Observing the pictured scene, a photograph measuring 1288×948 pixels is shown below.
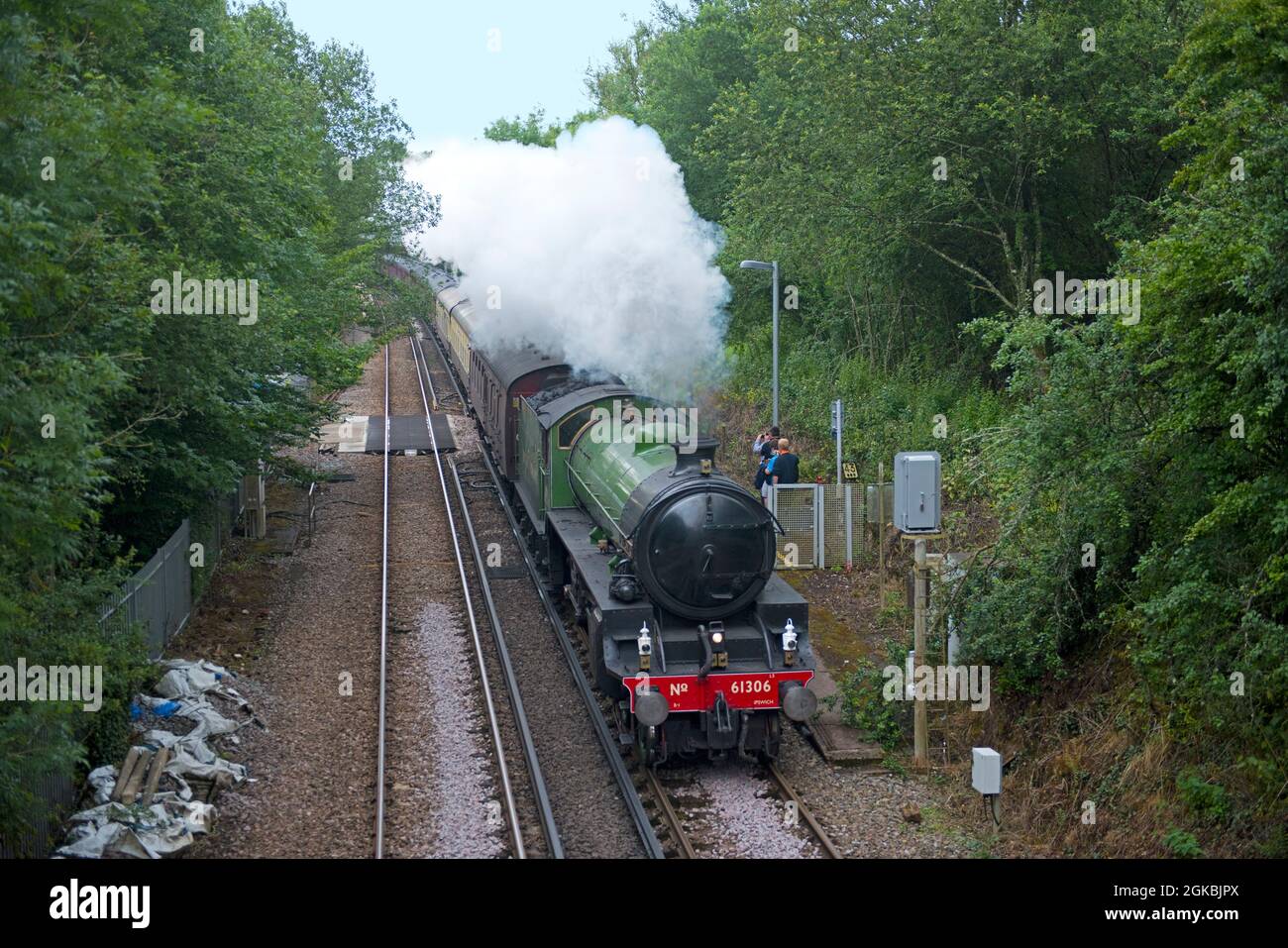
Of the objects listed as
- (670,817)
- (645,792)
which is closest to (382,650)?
(645,792)

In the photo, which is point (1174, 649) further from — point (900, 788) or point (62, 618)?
point (62, 618)

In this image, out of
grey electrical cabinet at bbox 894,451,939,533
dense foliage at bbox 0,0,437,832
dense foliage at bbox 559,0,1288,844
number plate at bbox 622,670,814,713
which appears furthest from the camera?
grey electrical cabinet at bbox 894,451,939,533

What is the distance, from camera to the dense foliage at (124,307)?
8141 mm

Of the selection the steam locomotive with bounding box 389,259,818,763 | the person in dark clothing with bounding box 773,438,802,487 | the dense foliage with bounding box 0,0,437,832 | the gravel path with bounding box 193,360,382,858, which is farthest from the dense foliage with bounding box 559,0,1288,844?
the dense foliage with bounding box 0,0,437,832

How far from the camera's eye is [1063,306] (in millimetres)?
18750

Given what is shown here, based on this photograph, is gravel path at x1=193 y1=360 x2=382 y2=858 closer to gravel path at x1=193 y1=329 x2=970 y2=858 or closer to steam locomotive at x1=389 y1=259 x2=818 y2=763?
gravel path at x1=193 y1=329 x2=970 y2=858

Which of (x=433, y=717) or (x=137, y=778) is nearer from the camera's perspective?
(x=137, y=778)

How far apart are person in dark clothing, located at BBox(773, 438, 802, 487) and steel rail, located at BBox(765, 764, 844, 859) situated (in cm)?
713

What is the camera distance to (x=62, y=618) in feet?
32.1

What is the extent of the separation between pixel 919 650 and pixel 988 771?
6.02 feet

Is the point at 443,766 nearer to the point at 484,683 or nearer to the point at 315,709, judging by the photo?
the point at 484,683

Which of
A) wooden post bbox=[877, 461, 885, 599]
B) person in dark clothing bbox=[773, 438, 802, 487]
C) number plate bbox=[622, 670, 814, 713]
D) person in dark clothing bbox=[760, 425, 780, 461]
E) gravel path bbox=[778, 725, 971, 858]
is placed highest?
person in dark clothing bbox=[760, 425, 780, 461]

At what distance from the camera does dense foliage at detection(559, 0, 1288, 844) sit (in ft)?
29.7

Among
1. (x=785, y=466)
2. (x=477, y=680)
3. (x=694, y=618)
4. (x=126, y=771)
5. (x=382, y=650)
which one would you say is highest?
(x=785, y=466)
